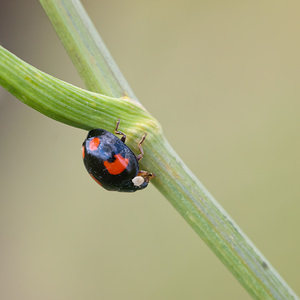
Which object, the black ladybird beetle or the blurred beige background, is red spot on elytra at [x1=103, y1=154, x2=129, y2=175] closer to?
the black ladybird beetle

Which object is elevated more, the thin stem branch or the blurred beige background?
the thin stem branch

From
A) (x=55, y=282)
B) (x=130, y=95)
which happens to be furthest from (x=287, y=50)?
(x=55, y=282)

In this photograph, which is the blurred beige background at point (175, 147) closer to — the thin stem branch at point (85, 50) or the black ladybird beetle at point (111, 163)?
the black ladybird beetle at point (111, 163)

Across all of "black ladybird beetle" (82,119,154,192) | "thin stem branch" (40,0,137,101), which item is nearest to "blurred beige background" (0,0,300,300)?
"black ladybird beetle" (82,119,154,192)

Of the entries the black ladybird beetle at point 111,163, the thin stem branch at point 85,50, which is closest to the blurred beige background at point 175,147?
the black ladybird beetle at point 111,163

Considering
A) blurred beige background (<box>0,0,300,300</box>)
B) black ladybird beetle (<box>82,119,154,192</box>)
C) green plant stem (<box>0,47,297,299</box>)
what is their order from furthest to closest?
blurred beige background (<box>0,0,300,300</box>) → black ladybird beetle (<box>82,119,154,192</box>) → green plant stem (<box>0,47,297,299</box>)

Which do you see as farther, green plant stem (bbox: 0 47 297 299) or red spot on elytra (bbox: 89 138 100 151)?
red spot on elytra (bbox: 89 138 100 151)
